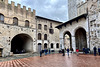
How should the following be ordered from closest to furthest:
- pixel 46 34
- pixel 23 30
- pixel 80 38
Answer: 1. pixel 80 38
2. pixel 23 30
3. pixel 46 34

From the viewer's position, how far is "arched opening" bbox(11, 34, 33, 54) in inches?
875

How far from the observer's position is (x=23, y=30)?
20.1m

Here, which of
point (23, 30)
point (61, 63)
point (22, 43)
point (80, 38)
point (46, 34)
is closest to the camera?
point (61, 63)

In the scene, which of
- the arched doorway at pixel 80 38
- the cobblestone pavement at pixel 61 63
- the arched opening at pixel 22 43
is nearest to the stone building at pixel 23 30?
the arched opening at pixel 22 43

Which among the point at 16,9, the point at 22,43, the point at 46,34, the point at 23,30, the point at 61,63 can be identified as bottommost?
the point at 61,63

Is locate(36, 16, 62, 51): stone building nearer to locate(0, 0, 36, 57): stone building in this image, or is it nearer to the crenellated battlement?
locate(0, 0, 36, 57): stone building

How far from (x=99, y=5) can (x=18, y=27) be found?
17.2m

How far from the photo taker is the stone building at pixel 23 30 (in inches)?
678

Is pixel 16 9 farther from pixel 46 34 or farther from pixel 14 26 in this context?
pixel 46 34

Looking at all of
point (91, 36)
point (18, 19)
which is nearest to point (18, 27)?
point (18, 19)

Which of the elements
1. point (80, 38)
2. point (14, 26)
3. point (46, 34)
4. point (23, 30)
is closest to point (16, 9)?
point (14, 26)

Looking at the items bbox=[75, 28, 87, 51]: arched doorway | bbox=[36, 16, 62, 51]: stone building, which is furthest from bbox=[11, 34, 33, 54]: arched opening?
bbox=[75, 28, 87, 51]: arched doorway

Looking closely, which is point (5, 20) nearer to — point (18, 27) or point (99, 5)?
point (18, 27)

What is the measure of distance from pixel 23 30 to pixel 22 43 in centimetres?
730
